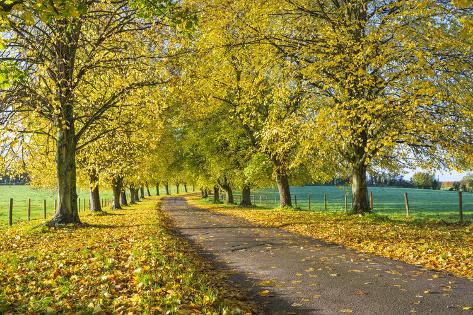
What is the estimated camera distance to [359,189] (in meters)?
19.8

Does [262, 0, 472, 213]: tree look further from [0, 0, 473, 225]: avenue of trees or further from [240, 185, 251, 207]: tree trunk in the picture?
[240, 185, 251, 207]: tree trunk

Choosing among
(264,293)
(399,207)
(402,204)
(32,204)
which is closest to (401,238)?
(264,293)

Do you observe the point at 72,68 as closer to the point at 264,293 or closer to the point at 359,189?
the point at 264,293

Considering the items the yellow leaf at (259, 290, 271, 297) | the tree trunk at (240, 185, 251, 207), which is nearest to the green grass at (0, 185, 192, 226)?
the tree trunk at (240, 185, 251, 207)

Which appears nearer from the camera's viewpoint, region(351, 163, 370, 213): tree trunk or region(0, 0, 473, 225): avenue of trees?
region(0, 0, 473, 225): avenue of trees

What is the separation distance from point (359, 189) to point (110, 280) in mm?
14853

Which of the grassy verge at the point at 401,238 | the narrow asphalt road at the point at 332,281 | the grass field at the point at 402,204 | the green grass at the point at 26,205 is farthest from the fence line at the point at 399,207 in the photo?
the green grass at the point at 26,205

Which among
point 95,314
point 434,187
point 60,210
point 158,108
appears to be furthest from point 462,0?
point 434,187

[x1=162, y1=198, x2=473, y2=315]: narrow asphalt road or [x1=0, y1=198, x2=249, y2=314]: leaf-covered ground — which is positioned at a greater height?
[x1=0, y1=198, x2=249, y2=314]: leaf-covered ground

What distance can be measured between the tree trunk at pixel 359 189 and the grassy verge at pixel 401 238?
1.24m

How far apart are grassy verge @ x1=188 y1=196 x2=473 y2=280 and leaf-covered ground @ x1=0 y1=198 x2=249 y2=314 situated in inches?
190

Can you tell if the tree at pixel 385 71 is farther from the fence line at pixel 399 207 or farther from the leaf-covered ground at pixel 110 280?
the leaf-covered ground at pixel 110 280

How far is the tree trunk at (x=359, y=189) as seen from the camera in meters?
19.6

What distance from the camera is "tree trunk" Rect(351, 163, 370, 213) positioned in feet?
64.2
